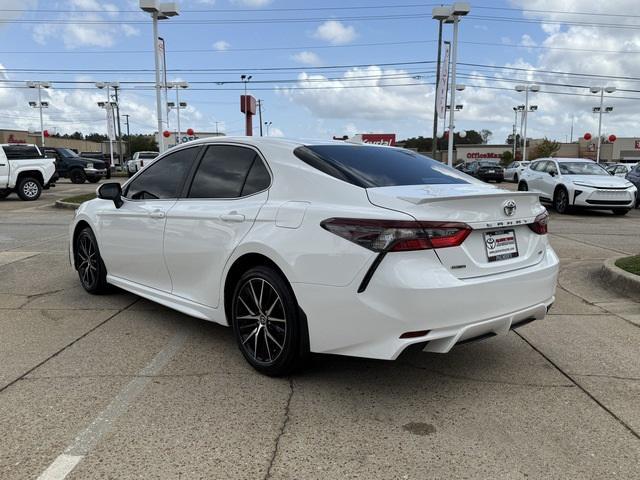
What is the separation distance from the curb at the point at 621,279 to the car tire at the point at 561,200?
29.9 feet

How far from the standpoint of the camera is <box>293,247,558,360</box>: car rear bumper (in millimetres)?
3035

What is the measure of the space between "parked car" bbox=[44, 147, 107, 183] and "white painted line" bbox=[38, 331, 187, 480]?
27.0m

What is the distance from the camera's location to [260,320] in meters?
3.77

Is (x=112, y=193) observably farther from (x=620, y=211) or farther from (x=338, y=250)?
(x=620, y=211)

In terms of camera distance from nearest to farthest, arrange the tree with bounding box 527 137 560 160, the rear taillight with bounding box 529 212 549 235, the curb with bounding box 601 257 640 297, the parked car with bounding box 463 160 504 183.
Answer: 1. the rear taillight with bounding box 529 212 549 235
2. the curb with bounding box 601 257 640 297
3. the parked car with bounding box 463 160 504 183
4. the tree with bounding box 527 137 560 160

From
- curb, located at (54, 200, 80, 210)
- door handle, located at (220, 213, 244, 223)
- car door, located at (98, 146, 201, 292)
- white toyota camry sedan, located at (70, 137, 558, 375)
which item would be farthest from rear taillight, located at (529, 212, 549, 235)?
curb, located at (54, 200, 80, 210)

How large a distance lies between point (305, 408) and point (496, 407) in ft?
3.86

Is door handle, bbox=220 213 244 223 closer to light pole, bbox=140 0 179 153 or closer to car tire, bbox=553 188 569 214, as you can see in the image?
car tire, bbox=553 188 569 214

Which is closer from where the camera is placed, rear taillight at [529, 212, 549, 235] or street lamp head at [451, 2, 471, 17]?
rear taillight at [529, 212, 549, 235]

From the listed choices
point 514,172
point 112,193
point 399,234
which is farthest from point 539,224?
point 514,172

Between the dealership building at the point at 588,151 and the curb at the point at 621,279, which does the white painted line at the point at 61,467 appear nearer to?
the curb at the point at 621,279

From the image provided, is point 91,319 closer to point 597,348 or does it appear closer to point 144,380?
point 144,380

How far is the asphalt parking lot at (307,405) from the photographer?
108 inches

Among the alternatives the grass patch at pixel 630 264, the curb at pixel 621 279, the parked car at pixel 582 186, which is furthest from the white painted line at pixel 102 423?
the parked car at pixel 582 186
